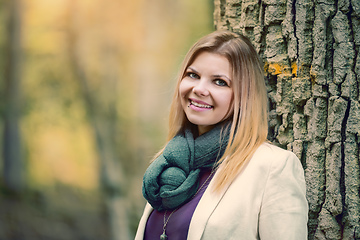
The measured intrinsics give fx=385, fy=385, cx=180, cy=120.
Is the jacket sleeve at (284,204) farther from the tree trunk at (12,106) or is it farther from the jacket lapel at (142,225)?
the tree trunk at (12,106)

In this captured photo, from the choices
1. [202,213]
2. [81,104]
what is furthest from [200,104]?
[81,104]

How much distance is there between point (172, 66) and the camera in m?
6.27

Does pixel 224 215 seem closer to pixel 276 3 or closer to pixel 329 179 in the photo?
pixel 329 179

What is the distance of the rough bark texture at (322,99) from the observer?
1.22 meters

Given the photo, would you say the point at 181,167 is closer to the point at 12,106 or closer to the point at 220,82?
the point at 220,82

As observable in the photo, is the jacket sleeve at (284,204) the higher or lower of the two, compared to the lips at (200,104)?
lower

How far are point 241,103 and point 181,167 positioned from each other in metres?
0.29

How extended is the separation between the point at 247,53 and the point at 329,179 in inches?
19.3

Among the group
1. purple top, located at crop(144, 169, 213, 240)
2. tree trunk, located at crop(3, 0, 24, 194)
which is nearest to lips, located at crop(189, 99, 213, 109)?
purple top, located at crop(144, 169, 213, 240)

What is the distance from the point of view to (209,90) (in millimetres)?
1235

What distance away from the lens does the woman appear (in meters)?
1.10

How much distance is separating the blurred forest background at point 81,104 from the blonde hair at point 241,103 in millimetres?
4639

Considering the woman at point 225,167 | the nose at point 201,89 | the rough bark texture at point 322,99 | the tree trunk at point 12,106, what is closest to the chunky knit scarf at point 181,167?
the woman at point 225,167

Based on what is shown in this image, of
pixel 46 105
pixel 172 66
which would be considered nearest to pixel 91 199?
pixel 46 105
